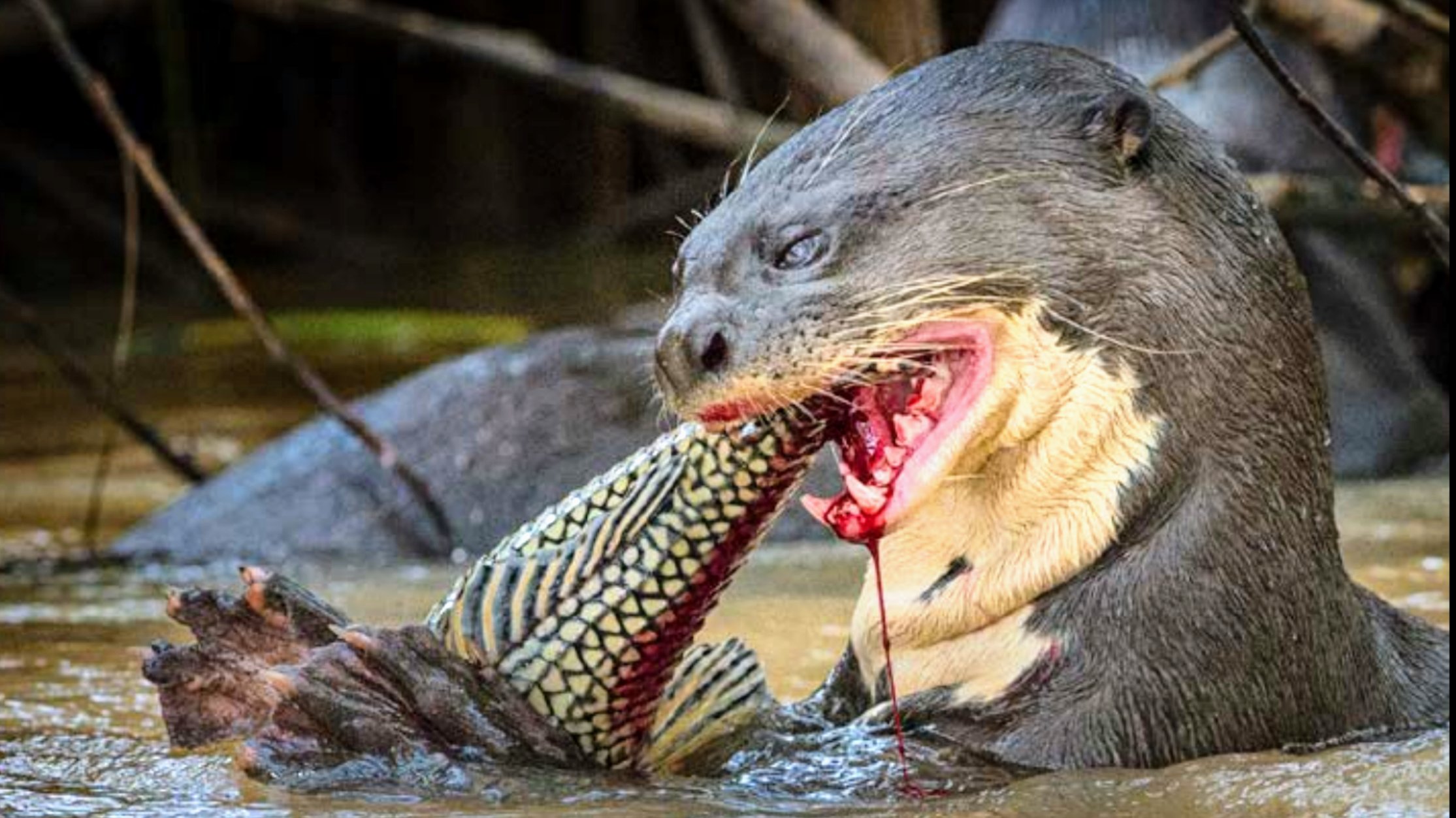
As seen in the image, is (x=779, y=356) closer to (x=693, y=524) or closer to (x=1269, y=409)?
(x=693, y=524)

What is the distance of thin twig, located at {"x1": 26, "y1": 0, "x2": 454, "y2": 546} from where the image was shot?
3.82 m

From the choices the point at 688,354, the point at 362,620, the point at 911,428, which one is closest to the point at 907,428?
the point at 911,428

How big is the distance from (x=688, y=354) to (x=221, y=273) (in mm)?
1650

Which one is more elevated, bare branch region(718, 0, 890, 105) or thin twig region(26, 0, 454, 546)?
bare branch region(718, 0, 890, 105)

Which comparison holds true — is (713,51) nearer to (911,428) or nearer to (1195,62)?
(1195,62)

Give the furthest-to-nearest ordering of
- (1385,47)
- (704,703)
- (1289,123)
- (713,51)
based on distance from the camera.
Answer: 1. (713,51)
2. (1289,123)
3. (1385,47)
4. (704,703)

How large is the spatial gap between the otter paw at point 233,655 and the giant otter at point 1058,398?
0.41 metres

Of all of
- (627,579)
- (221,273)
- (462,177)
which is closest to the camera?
(627,579)

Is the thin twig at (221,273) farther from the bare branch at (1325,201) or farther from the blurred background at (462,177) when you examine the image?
the bare branch at (1325,201)

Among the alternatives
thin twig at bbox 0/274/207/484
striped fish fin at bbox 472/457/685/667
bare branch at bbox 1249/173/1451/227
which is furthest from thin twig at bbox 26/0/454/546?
A: striped fish fin at bbox 472/457/685/667

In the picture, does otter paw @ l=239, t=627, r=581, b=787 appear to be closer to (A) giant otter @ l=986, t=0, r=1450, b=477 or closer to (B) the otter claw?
(B) the otter claw

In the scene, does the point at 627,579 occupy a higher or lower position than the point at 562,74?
lower

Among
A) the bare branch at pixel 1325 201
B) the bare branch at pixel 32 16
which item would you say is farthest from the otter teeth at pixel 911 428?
the bare branch at pixel 32 16

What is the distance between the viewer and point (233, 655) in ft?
8.16
